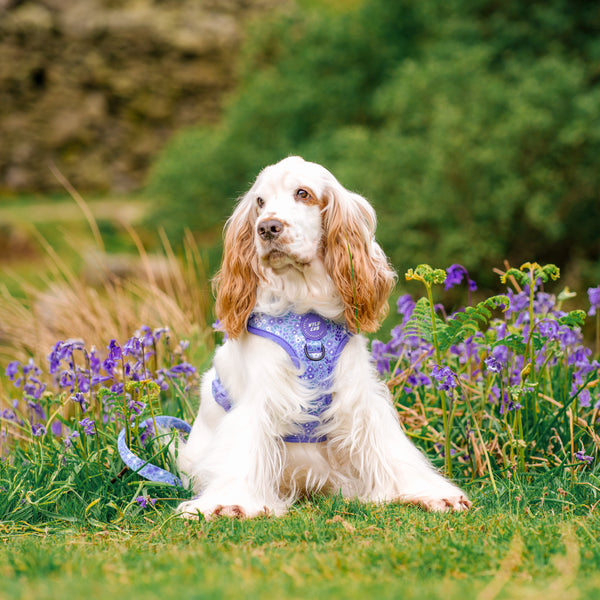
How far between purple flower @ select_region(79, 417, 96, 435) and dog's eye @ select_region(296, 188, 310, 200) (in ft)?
4.64

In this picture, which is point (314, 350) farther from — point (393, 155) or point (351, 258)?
point (393, 155)

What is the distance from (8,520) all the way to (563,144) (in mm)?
8817

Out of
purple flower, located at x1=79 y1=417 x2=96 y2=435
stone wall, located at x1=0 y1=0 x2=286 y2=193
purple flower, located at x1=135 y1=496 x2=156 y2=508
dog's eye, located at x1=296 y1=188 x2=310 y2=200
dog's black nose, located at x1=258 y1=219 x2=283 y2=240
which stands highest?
stone wall, located at x1=0 y1=0 x2=286 y2=193

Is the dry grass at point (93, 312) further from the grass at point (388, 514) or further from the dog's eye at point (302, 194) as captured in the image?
the dog's eye at point (302, 194)

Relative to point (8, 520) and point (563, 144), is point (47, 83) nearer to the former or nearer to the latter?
point (563, 144)

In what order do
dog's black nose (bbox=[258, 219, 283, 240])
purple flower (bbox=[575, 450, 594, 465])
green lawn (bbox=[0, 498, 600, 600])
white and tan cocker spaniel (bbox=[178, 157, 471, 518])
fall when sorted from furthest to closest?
purple flower (bbox=[575, 450, 594, 465])
white and tan cocker spaniel (bbox=[178, 157, 471, 518])
dog's black nose (bbox=[258, 219, 283, 240])
green lawn (bbox=[0, 498, 600, 600])

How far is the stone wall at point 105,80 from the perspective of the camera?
26.5 m

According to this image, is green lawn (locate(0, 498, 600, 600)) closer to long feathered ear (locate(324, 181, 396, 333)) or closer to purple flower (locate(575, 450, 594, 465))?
purple flower (locate(575, 450, 594, 465))

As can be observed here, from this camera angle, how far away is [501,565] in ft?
7.82

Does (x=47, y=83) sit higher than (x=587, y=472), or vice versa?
(x=47, y=83)

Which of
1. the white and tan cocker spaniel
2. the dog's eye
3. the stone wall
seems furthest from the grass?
the stone wall

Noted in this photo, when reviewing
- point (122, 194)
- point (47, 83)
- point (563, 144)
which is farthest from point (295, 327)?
point (47, 83)

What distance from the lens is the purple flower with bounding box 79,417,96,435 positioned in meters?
A: 3.50

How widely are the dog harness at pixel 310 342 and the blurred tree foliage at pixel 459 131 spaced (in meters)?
6.83
